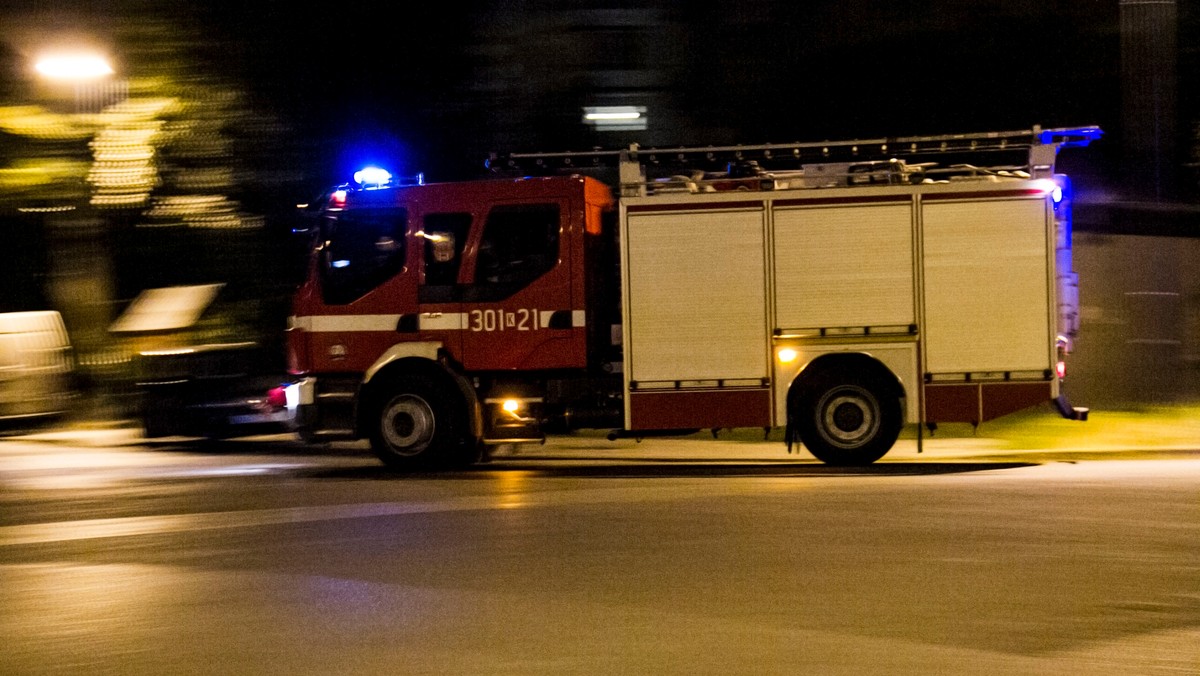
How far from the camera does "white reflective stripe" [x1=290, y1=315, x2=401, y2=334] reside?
42.0ft

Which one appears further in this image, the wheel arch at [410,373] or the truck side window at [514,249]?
the wheel arch at [410,373]

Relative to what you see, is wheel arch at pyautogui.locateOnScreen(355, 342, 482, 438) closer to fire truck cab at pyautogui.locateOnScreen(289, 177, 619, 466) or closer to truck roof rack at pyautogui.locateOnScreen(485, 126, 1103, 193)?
fire truck cab at pyautogui.locateOnScreen(289, 177, 619, 466)

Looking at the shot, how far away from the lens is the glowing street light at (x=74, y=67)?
10.5 meters

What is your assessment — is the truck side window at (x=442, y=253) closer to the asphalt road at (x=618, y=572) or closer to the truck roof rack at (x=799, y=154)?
the truck roof rack at (x=799, y=154)

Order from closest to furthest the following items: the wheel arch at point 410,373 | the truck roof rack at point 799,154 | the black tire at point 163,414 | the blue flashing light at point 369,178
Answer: the truck roof rack at point 799,154
the wheel arch at point 410,373
the blue flashing light at point 369,178
the black tire at point 163,414

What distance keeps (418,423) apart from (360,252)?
181 cm

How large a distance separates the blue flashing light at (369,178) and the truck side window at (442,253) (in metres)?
0.71

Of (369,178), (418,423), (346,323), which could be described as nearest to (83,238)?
(346,323)

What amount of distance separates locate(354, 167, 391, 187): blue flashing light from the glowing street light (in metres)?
2.95

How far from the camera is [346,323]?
1288cm

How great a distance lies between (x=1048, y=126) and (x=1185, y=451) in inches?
318

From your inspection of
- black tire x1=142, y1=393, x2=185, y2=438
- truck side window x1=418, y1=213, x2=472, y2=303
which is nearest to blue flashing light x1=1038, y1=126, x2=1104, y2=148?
truck side window x1=418, y1=213, x2=472, y2=303

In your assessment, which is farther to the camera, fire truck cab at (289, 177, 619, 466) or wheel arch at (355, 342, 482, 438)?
wheel arch at (355, 342, 482, 438)

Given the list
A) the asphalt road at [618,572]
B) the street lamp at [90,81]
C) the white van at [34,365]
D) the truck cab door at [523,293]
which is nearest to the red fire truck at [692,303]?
the truck cab door at [523,293]
